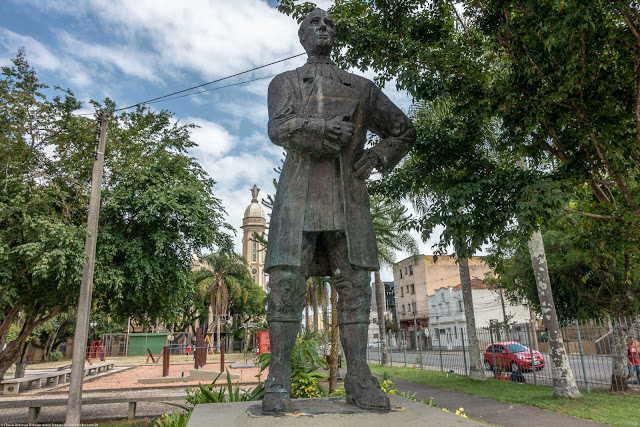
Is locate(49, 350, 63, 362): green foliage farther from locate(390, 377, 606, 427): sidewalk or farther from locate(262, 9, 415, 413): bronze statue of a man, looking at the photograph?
locate(262, 9, 415, 413): bronze statue of a man

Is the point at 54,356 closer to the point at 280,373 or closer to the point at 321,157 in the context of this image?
the point at 280,373

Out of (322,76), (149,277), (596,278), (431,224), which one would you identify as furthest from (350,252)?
(596,278)

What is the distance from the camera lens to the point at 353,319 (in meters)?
3.53

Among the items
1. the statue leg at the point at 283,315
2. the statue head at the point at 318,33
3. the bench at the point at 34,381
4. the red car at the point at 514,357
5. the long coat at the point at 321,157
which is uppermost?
the statue head at the point at 318,33

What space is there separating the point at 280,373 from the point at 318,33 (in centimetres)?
271

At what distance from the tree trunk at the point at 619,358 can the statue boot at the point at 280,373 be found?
39.4ft

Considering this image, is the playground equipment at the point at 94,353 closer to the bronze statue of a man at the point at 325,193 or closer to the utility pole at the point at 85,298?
the utility pole at the point at 85,298

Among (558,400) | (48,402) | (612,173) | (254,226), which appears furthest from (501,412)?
(254,226)

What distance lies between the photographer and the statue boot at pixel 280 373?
3010mm

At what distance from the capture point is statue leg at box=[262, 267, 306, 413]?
3332 mm

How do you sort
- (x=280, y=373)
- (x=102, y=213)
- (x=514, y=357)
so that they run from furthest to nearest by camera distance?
(x=514, y=357) < (x=102, y=213) < (x=280, y=373)

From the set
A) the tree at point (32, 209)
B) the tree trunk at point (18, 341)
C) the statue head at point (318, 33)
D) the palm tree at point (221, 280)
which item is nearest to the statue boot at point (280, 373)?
the statue head at point (318, 33)

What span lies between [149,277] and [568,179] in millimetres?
8411

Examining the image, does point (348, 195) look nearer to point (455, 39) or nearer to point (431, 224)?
point (431, 224)
